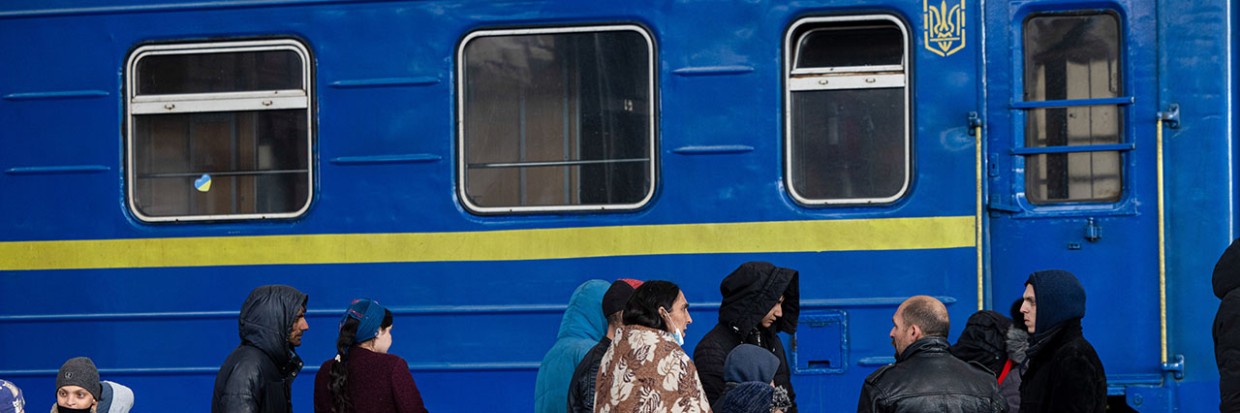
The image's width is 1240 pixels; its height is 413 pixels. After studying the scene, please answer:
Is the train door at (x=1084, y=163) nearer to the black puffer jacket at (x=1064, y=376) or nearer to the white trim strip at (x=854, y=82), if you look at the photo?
the white trim strip at (x=854, y=82)

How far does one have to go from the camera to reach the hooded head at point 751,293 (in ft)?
19.0

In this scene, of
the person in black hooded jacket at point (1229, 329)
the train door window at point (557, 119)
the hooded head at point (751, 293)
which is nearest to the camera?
the person in black hooded jacket at point (1229, 329)

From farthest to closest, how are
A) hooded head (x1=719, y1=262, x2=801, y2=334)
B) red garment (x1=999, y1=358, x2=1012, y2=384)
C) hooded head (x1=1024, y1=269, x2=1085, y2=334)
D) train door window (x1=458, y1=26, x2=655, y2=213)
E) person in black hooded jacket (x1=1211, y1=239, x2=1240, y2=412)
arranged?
train door window (x1=458, y1=26, x2=655, y2=213), red garment (x1=999, y1=358, x2=1012, y2=384), hooded head (x1=719, y1=262, x2=801, y2=334), hooded head (x1=1024, y1=269, x2=1085, y2=334), person in black hooded jacket (x1=1211, y1=239, x2=1240, y2=412)

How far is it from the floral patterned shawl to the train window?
2.39 meters

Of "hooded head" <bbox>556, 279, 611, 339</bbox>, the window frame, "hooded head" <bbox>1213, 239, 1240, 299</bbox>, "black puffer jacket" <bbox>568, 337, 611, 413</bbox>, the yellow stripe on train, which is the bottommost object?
"black puffer jacket" <bbox>568, 337, 611, 413</bbox>

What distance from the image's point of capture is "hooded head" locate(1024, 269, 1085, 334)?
18.0 ft

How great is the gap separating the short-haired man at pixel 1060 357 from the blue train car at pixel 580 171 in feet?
3.53

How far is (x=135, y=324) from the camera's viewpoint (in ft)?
24.0

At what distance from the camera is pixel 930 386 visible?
4.71 metres

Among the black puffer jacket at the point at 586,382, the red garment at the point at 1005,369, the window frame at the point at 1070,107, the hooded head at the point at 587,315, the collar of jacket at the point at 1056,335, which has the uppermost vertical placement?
the window frame at the point at 1070,107

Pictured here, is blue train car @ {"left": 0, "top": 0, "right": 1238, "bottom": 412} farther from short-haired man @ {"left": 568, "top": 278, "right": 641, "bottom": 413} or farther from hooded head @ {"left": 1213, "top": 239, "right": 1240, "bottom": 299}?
short-haired man @ {"left": 568, "top": 278, "right": 641, "bottom": 413}

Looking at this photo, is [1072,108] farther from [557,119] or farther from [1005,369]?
[557,119]

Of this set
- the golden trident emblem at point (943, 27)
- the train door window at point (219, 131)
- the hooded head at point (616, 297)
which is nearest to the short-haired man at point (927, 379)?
the hooded head at point (616, 297)

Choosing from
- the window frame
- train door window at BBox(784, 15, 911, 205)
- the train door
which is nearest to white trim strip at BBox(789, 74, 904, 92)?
train door window at BBox(784, 15, 911, 205)
